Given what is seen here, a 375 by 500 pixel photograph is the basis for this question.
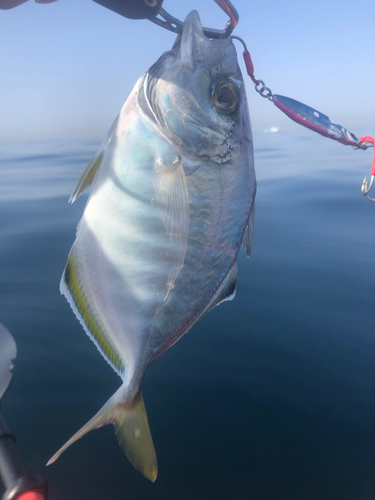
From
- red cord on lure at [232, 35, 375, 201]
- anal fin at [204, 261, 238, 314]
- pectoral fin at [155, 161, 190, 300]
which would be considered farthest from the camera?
red cord on lure at [232, 35, 375, 201]

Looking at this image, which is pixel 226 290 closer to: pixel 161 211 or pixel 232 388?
pixel 161 211

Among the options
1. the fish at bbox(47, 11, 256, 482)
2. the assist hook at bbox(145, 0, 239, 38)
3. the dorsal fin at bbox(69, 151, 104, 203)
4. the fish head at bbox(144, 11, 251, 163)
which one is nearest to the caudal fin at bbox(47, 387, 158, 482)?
the fish at bbox(47, 11, 256, 482)

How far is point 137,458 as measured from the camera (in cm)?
101

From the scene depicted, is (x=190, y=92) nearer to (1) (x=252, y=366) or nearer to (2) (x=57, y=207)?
(1) (x=252, y=366)

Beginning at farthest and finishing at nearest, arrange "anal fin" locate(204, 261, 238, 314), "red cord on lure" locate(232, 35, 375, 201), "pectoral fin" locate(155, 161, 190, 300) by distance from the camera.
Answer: "red cord on lure" locate(232, 35, 375, 201) < "anal fin" locate(204, 261, 238, 314) < "pectoral fin" locate(155, 161, 190, 300)

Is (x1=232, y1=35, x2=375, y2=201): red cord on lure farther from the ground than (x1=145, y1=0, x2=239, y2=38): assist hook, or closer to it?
closer to it

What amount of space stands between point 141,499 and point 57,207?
14.7 feet

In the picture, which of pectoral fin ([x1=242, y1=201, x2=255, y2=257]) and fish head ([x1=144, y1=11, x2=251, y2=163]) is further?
pectoral fin ([x1=242, y1=201, x2=255, y2=257])

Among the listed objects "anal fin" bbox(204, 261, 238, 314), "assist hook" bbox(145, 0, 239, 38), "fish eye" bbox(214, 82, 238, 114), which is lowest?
"anal fin" bbox(204, 261, 238, 314)

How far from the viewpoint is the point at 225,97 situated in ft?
3.34

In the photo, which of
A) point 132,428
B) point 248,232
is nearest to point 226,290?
point 248,232

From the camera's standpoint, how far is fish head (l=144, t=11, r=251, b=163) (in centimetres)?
96

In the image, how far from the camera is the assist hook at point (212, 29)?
1.01m

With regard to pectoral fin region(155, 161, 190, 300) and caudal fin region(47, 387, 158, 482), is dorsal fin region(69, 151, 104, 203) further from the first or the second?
caudal fin region(47, 387, 158, 482)
